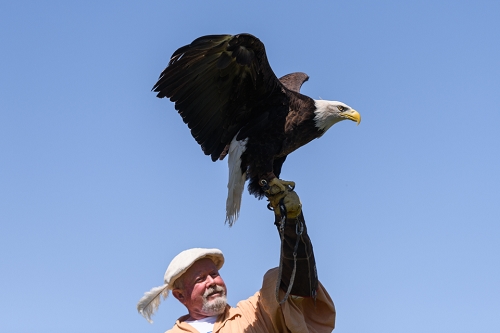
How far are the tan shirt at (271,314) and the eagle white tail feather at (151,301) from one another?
6.4 inches

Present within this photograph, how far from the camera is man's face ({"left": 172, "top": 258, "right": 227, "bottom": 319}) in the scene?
322 cm

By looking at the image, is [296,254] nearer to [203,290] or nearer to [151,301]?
[203,290]

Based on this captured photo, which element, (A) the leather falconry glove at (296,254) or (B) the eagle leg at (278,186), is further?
(B) the eagle leg at (278,186)

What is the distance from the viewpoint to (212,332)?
319cm

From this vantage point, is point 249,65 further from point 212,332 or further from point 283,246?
point 212,332

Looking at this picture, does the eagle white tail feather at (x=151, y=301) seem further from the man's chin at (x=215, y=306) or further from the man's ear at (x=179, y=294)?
the man's chin at (x=215, y=306)

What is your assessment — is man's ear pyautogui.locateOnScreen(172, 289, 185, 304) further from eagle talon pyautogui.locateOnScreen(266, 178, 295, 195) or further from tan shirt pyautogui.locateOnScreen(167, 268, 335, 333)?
eagle talon pyautogui.locateOnScreen(266, 178, 295, 195)

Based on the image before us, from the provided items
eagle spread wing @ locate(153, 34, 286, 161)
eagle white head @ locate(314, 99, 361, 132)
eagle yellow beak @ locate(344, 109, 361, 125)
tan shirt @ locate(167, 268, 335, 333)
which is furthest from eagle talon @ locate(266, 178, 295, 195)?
eagle yellow beak @ locate(344, 109, 361, 125)

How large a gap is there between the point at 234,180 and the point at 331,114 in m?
1.00

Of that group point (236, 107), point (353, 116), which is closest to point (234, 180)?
point (236, 107)

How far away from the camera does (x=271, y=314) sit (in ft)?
10.4

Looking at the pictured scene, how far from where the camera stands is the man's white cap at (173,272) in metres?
3.24

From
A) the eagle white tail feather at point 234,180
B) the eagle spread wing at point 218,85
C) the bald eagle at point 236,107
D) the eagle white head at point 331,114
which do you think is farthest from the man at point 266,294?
the eagle white head at point 331,114

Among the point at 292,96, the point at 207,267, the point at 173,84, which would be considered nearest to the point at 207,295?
the point at 207,267
